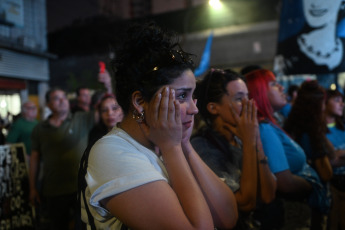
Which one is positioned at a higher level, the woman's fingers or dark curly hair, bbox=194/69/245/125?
dark curly hair, bbox=194/69/245/125

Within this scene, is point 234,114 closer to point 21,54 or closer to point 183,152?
point 183,152

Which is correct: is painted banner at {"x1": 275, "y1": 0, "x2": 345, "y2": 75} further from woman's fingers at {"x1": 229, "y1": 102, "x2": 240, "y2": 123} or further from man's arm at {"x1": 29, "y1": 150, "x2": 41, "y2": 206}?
man's arm at {"x1": 29, "y1": 150, "x2": 41, "y2": 206}

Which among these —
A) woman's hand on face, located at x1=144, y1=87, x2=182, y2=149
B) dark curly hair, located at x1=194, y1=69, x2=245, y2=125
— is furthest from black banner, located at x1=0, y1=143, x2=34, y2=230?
woman's hand on face, located at x1=144, y1=87, x2=182, y2=149

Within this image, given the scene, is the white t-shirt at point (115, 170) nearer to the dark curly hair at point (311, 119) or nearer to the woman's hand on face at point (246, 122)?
the woman's hand on face at point (246, 122)

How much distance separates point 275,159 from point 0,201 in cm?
342

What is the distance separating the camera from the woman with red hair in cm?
230

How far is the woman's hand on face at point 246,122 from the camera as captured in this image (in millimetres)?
2057

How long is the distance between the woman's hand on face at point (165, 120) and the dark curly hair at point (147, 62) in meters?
0.08

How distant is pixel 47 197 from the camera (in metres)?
3.70

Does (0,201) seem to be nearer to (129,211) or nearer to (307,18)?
(129,211)

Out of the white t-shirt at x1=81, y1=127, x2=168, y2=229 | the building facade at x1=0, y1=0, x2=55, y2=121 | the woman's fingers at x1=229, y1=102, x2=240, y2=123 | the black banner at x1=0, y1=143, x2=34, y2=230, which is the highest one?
the building facade at x1=0, y1=0, x2=55, y2=121

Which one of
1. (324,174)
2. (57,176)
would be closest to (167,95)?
(324,174)

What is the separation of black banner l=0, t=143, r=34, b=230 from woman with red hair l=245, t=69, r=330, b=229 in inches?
129

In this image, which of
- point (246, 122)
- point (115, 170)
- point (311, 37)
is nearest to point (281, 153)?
point (246, 122)
